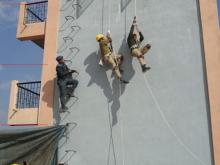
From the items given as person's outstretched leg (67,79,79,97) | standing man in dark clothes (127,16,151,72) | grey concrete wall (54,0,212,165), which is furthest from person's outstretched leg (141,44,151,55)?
person's outstretched leg (67,79,79,97)

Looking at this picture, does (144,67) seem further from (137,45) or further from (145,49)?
(137,45)

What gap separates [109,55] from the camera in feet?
30.0

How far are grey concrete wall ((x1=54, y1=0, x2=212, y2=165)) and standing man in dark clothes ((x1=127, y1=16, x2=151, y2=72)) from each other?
247 millimetres

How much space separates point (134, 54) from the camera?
8.98m

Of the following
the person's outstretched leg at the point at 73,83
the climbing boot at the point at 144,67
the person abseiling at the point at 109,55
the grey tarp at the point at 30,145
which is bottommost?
the grey tarp at the point at 30,145

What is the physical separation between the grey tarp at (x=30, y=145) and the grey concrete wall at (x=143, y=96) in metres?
0.36

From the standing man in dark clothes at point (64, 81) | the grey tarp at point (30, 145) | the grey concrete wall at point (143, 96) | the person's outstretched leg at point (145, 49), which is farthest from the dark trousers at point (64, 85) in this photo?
the person's outstretched leg at point (145, 49)

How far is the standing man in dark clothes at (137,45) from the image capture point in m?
8.87

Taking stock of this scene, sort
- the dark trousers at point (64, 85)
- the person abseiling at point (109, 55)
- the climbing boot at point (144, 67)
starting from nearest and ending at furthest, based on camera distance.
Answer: the climbing boot at point (144, 67), the person abseiling at point (109, 55), the dark trousers at point (64, 85)

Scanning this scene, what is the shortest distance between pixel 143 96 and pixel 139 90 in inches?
7.1

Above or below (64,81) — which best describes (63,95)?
below

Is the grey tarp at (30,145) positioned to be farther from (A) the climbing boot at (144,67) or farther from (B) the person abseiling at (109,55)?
(A) the climbing boot at (144,67)

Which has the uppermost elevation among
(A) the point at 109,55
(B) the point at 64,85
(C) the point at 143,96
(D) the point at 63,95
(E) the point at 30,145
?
(A) the point at 109,55

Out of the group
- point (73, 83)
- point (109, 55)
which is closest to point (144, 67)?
point (109, 55)
